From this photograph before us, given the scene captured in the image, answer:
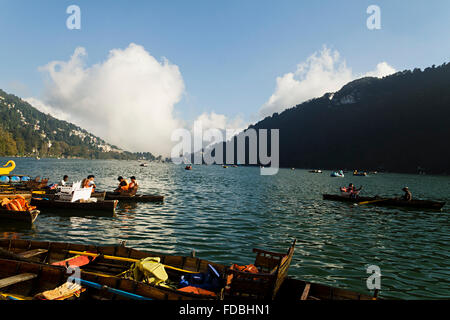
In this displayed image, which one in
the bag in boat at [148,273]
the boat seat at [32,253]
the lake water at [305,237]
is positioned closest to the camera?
the bag in boat at [148,273]

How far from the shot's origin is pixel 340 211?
106 ft

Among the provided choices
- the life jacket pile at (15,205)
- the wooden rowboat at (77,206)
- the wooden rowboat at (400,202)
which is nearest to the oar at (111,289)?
the life jacket pile at (15,205)

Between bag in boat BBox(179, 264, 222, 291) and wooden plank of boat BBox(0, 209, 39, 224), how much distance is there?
16.6 meters

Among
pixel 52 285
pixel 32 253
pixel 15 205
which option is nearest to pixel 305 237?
pixel 52 285

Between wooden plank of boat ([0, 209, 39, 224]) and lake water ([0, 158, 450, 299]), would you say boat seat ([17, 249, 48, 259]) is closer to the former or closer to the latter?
lake water ([0, 158, 450, 299])

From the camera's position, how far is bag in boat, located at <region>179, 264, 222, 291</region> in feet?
30.5

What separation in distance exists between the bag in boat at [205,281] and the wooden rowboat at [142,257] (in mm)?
536

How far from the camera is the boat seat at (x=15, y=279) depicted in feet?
27.7

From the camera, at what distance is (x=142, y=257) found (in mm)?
11484

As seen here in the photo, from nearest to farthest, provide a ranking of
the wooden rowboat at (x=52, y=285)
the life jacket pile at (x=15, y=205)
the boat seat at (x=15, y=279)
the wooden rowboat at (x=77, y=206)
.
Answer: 1. the wooden rowboat at (x=52, y=285)
2. the boat seat at (x=15, y=279)
3. the life jacket pile at (x=15, y=205)
4. the wooden rowboat at (x=77, y=206)

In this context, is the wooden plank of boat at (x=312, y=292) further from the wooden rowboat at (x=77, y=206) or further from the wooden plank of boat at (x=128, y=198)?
the wooden plank of boat at (x=128, y=198)
